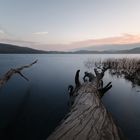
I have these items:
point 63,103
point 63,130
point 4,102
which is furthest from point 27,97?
point 63,130

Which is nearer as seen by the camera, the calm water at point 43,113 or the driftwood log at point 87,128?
the driftwood log at point 87,128

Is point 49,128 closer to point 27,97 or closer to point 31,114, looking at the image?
point 31,114

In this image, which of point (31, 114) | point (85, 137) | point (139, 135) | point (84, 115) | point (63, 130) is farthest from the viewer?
point (31, 114)

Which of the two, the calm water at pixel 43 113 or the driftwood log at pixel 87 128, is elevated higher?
the driftwood log at pixel 87 128

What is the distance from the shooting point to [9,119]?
371 inches

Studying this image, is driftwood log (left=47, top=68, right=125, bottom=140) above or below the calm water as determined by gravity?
above

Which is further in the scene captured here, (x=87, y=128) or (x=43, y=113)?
(x=43, y=113)

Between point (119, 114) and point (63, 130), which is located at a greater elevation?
point (63, 130)

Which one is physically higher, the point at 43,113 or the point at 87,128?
the point at 87,128

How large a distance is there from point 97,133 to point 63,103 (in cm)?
783

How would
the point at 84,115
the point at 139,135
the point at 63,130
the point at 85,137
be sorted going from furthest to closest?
1. the point at 139,135
2. the point at 84,115
3. the point at 63,130
4. the point at 85,137

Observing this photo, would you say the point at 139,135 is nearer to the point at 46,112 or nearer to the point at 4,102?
the point at 46,112

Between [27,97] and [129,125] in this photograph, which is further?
[27,97]

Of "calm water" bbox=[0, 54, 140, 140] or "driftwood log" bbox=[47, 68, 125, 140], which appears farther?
"calm water" bbox=[0, 54, 140, 140]
